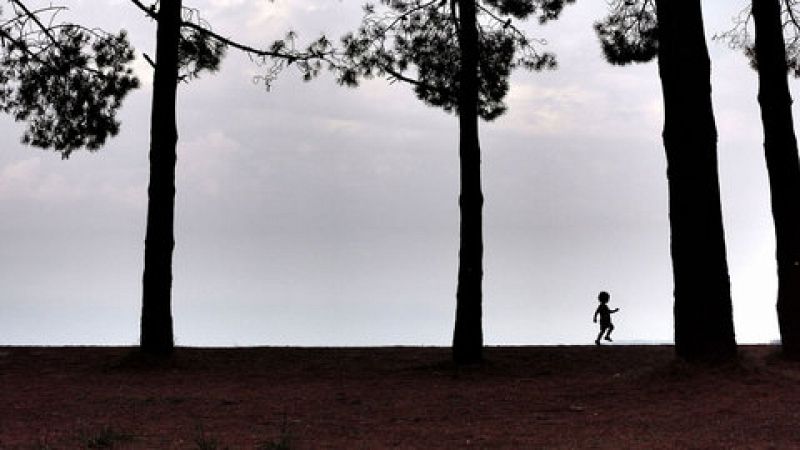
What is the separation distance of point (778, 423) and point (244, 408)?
19.3ft

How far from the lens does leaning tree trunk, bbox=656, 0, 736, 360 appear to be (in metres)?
12.5

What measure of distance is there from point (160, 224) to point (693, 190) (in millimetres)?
8922

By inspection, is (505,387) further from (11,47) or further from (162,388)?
(11,47)

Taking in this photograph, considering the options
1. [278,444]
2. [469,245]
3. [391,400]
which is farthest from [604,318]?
[278,444]

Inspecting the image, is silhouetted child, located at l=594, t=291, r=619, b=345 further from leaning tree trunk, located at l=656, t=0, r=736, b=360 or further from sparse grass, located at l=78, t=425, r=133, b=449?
sparse grass, located at l=78, t=425, r=133, b=449

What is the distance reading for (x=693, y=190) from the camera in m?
12.6

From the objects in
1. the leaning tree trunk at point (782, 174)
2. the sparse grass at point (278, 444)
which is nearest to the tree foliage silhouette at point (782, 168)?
the leaning tree trunk at point (782, 174)

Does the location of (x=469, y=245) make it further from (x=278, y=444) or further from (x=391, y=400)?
(x=278, y=444)

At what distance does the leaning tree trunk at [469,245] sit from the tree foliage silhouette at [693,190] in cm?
341

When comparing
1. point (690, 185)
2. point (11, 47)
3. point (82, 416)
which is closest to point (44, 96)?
point (11, 47)

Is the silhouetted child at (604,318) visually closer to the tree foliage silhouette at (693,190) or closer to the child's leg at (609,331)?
the child's leg at (609,331)

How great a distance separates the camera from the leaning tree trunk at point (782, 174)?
14883 millimetres

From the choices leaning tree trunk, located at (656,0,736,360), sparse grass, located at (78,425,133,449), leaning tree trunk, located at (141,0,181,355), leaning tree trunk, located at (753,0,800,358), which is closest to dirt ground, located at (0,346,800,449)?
sparse grass, located at (78,425,133,449)

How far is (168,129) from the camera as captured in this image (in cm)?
1634
